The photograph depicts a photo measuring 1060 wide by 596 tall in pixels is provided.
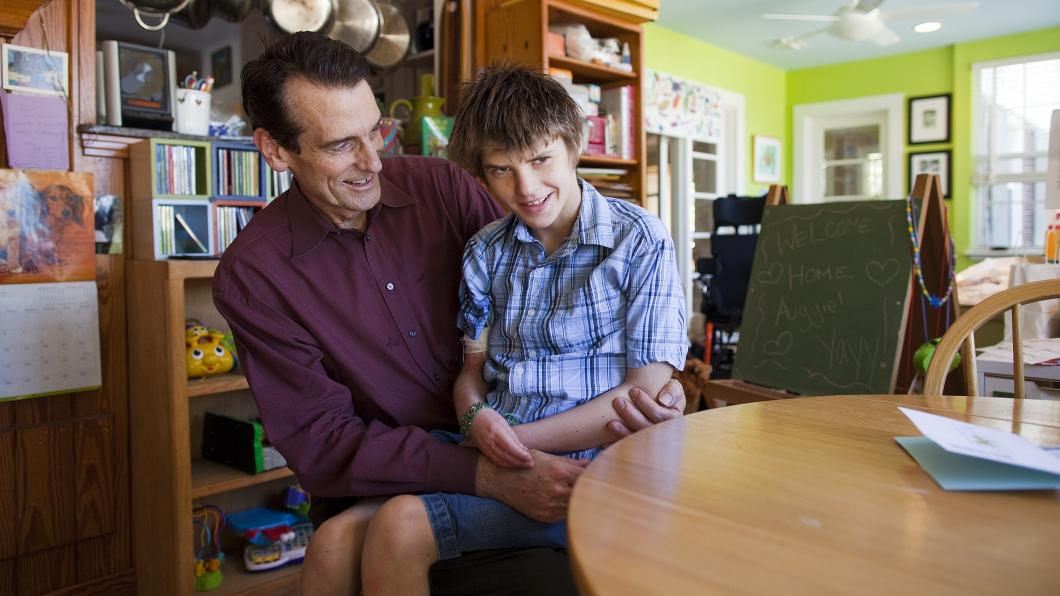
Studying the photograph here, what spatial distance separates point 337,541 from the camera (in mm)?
1229

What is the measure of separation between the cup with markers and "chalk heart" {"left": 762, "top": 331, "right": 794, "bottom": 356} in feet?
6.55

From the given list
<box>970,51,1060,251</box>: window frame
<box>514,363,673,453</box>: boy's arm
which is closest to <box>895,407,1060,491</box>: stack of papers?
<box>514,363,673,453</box>: boy's arm

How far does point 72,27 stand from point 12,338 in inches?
34.6

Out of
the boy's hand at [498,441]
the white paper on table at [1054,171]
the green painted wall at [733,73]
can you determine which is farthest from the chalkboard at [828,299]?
the green painted wall at [733,73]

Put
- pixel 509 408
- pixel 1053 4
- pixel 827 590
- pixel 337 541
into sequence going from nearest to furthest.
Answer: pixel 827 590
pixel 337 541
pixel 509 408
pixel 1053 4

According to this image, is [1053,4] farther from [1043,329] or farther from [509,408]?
[509,408]

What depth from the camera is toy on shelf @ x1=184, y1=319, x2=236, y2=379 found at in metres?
2.14

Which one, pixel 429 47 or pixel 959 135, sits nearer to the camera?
pixel 429 47

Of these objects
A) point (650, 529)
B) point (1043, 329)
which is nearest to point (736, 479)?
point (650, 529)

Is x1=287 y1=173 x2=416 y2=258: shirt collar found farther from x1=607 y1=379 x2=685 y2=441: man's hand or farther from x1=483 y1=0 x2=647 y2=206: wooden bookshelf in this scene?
x1=483 y1=0 x2=647 y2=206: wooden bookshelf

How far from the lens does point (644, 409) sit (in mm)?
1188

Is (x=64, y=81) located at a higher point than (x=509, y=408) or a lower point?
higher

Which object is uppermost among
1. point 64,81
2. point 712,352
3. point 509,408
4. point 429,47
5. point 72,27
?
point 429,47

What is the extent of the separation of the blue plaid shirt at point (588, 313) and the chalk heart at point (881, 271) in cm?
142
